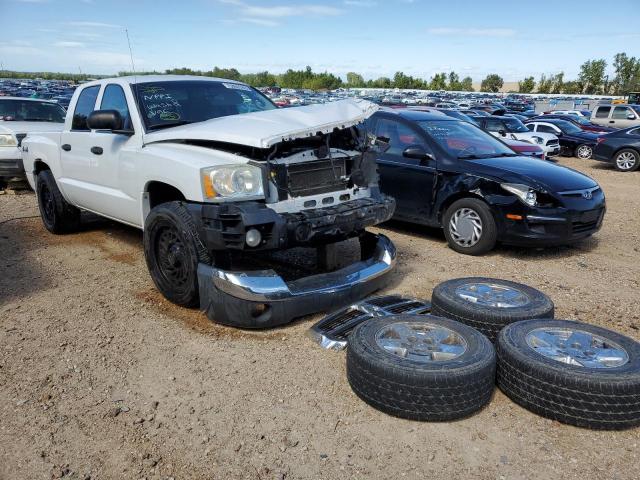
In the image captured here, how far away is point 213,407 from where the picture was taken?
10.2 ft

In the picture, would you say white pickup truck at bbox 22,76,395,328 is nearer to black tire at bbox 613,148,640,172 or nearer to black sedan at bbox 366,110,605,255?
black sedan at bbox 366,110,605,255

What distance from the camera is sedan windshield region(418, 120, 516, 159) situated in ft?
21.4

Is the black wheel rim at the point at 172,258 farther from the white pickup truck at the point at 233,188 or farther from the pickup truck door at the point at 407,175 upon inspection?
the pickup truck door at the point at 407,175

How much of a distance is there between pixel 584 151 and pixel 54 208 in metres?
16.9

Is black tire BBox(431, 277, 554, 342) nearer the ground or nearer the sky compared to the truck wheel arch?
nearer the ground

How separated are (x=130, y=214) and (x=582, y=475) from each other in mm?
4058

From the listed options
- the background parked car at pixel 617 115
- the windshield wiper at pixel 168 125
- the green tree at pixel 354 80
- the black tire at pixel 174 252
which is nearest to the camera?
the black tire at pixel 174 252

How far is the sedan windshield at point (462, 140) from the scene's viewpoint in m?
6.52

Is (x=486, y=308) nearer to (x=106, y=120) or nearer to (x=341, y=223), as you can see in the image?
(x=341, y=223)

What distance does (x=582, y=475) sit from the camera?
2527 millimetres

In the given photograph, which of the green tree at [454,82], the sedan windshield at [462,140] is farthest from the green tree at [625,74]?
the sedan windshield at [462,140]

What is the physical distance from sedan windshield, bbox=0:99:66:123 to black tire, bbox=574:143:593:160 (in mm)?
15792

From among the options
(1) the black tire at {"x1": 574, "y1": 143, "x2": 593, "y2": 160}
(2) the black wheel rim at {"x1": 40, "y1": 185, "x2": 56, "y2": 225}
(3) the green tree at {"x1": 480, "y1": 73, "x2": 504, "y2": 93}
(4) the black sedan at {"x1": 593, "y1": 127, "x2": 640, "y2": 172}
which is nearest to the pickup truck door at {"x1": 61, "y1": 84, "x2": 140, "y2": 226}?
(2) the black wheel rim at {"x1": 40, "y1": 185, "x2": 56, "y2": 225}

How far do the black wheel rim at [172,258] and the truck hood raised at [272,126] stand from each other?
0.79 m
